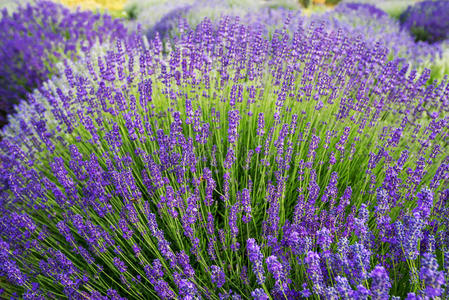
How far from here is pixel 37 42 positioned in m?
5.74

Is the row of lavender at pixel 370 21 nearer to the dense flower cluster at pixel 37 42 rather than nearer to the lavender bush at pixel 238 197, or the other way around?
the dense flower cluster at pixel 37 42

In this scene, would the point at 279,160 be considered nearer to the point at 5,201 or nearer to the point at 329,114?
the point at 329,114

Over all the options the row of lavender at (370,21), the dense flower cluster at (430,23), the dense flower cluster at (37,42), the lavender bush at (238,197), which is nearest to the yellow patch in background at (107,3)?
the row of lavender at (370,21)

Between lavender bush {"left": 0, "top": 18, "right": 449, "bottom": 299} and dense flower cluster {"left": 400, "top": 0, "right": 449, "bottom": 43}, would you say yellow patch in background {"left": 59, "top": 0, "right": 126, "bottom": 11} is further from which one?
dense flower cluster {"left": 400, "top": 0, "right": 449, "bottom": 43}

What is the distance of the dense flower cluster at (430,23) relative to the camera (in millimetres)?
8416

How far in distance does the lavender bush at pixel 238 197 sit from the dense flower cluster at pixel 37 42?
2.32 m

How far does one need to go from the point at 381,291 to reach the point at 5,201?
8.60 feet

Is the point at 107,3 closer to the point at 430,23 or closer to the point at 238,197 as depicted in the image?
the point at 430,23

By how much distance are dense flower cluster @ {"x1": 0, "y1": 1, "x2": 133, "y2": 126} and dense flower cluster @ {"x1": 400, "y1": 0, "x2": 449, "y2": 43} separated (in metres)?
7.71

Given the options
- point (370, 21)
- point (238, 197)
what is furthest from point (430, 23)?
point (238, 197)

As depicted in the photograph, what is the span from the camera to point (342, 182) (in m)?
2.31

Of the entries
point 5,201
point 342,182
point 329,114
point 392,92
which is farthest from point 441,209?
point 5,201

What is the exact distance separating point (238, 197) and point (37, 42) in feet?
18.8

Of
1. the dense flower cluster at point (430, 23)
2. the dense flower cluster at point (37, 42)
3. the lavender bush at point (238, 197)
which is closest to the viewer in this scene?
the lavender bush at point (238, 197)
